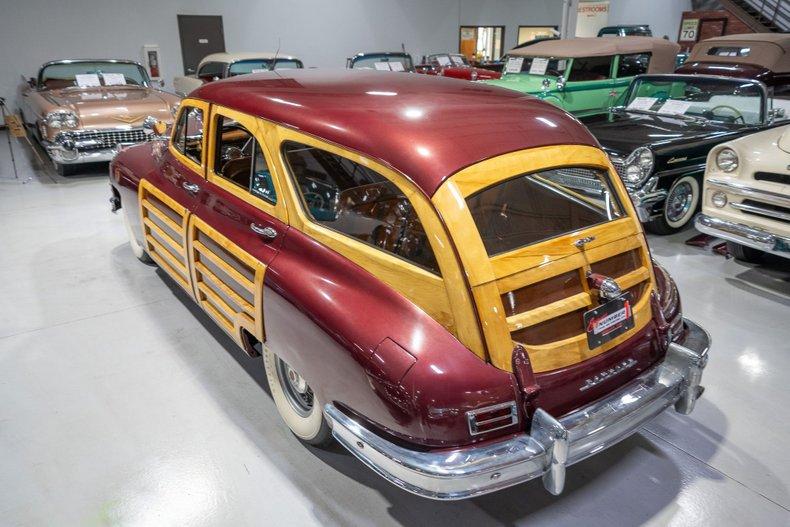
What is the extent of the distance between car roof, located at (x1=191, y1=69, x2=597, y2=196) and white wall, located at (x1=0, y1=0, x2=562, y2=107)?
10.4m

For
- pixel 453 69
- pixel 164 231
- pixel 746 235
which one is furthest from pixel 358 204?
pixel 453 69

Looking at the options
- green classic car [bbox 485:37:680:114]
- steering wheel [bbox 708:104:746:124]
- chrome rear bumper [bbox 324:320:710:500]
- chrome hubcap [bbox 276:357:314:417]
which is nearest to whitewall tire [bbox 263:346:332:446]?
chrome hubcap [bbox 276:357:314:417]

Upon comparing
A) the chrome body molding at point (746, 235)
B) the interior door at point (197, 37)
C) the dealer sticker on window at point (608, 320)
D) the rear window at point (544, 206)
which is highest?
the interior door at point (197, 37)

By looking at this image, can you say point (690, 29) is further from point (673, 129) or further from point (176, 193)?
point (176, 193)

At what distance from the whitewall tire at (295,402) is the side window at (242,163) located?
30.5 inches

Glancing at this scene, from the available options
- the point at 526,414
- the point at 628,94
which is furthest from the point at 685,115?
the point at 526,414

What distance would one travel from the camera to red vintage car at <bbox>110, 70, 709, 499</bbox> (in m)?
1.80

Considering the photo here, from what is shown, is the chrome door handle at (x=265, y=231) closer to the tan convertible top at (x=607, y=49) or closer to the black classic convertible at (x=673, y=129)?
the black classic convertible at (x=673, y=129)

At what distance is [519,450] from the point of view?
1.78 meters

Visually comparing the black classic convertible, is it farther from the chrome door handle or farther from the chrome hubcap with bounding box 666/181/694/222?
the chrome door handle

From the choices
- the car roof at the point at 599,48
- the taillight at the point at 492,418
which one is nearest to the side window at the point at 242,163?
the taillight at the point at 492,418

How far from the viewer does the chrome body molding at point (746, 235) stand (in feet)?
12.5

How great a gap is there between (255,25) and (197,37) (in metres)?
1.42

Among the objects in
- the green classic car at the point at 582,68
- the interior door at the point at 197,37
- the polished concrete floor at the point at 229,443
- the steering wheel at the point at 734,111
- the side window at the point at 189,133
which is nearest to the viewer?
the polished concrete floor at the point at 229,443
